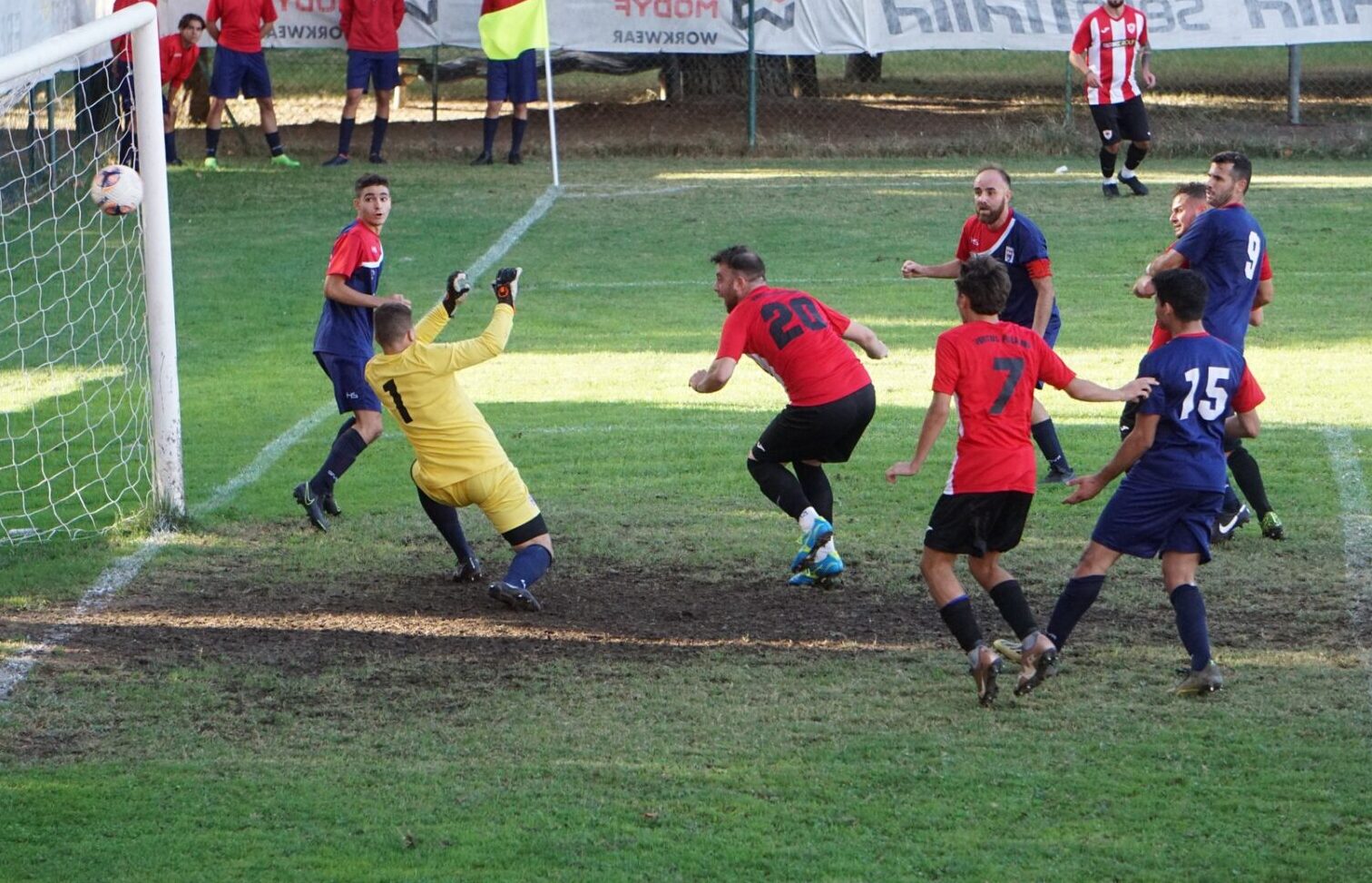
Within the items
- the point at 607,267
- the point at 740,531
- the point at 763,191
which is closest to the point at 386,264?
the point at 607,267

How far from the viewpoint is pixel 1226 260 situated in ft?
26.4

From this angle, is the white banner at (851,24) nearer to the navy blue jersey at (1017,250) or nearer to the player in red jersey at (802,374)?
the navy blue jersey at (1017,250)

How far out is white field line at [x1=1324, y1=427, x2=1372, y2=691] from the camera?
716 cm

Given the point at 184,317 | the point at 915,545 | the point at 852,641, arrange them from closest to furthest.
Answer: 1. the point at 852,641
2. the point at 915,545
3. the point at 184,317

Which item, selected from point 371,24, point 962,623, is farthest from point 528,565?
point 371,24

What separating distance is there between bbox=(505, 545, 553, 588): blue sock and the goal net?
7.83 feet

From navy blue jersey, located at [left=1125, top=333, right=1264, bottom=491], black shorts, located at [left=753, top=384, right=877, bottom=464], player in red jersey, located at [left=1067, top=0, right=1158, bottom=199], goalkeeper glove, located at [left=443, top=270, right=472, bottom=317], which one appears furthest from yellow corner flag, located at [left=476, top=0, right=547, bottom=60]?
navy blue jersey, located at [left=1125, top=333, right=1264, bottom=491]

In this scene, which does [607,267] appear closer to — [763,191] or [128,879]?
[763,191]

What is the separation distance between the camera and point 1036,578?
7.79m

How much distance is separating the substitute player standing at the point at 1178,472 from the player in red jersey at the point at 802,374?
1.56 metres

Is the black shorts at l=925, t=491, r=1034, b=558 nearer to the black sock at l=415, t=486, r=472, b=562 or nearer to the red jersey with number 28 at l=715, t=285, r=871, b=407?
the red jersey with number 28 at l=715, t=285, r=871, b=407

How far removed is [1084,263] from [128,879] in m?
12.6

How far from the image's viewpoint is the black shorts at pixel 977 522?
616 centimetres

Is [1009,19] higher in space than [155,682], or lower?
higher
